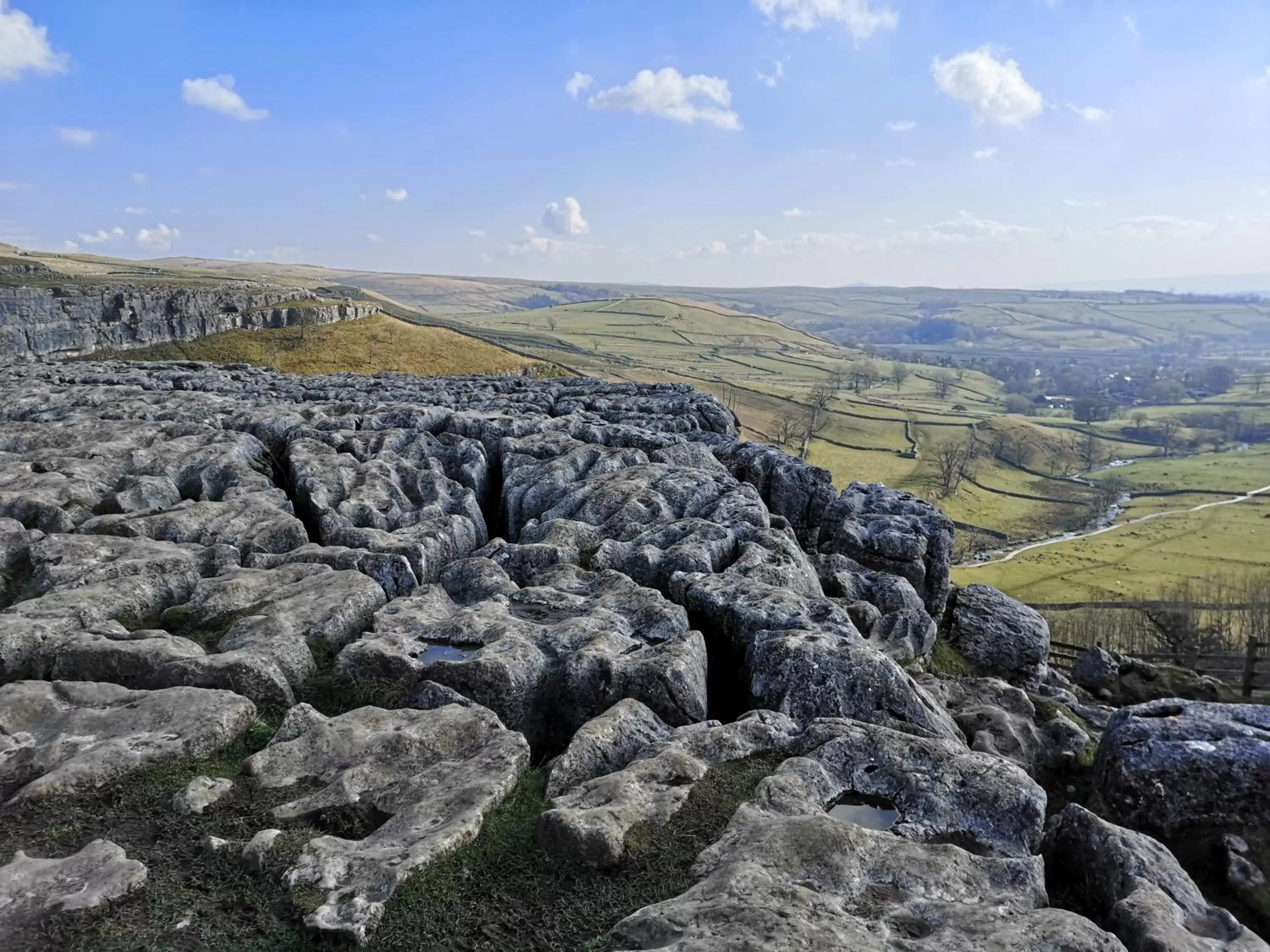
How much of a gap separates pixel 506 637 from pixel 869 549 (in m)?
22.7

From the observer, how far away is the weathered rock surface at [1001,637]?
3653cm

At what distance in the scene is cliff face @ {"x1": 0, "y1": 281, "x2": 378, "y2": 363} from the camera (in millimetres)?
114688

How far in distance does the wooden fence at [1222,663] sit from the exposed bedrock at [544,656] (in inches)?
1036

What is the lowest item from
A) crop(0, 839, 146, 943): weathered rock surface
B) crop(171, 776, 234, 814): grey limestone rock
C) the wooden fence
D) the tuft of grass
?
the wooden fence

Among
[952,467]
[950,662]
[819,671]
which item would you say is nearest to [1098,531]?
[952,467]

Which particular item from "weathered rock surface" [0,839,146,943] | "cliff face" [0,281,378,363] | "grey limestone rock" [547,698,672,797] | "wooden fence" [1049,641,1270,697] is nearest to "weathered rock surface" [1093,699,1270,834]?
"grey limestone rock" [547,698,672,797]

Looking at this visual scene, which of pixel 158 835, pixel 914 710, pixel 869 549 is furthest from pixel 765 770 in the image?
pixel 869 549

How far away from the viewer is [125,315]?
13025 centimetres

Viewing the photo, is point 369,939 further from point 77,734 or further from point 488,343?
point 488,343

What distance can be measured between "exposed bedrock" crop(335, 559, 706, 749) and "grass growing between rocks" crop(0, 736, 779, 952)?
4.42m

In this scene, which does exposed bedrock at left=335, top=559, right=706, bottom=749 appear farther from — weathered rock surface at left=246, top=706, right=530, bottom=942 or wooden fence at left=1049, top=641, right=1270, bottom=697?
wooden fence at left=1049, top=641, right=1270, bottom=697

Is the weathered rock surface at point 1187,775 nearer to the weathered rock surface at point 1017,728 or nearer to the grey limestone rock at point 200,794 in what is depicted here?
the weathered rock surface at point 1017,728

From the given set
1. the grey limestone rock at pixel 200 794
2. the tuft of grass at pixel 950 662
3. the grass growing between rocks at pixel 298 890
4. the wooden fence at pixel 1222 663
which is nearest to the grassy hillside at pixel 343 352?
the wooden fence at pixel 1222 663

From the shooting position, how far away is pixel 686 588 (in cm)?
→ 2627
